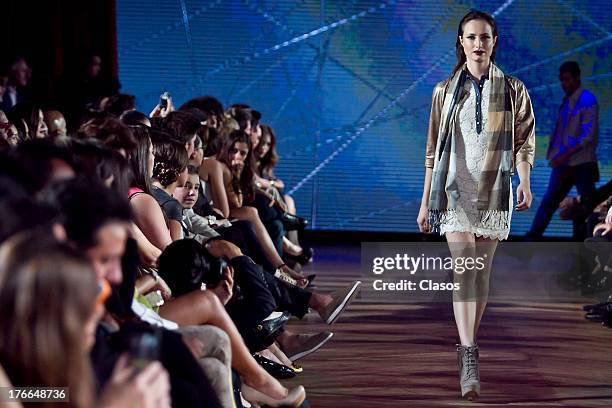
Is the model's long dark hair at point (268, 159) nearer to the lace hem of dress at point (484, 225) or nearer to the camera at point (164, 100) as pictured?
the camera at point (164, 100)

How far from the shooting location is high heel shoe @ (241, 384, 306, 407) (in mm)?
3242

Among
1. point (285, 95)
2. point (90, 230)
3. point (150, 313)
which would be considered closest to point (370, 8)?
point (285, 95)

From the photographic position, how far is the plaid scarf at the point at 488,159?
4.20 meters

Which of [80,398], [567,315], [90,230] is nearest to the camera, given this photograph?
[80,398]

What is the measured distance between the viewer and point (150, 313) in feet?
9.62

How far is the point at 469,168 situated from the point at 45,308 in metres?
2.85

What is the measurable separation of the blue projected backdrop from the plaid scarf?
5.50 m

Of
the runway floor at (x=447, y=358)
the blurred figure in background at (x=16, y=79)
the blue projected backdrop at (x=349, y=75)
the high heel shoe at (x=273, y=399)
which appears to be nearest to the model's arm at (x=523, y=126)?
the runway floor at (x=447, y=358)

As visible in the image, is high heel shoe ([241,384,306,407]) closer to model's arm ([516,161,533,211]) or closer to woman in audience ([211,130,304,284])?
model's arm ([516,161,533,211])

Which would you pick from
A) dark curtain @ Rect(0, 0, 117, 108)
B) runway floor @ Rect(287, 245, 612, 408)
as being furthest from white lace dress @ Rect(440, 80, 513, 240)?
dark curtain @ Rect(0, 0, 117, 108)

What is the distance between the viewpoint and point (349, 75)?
9805mm

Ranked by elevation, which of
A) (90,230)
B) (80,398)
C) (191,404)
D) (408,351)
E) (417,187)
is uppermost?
(90,230)

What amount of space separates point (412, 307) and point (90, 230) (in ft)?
15.4

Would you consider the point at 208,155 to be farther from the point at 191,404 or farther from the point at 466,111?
the point at 191,404
